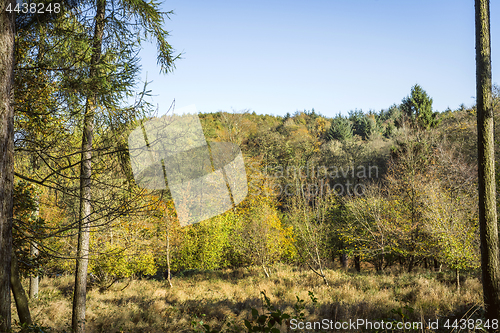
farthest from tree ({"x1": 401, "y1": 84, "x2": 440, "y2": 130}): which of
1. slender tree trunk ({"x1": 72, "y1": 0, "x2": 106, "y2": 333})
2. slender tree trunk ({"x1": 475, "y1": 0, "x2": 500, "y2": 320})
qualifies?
slender tree trunk ({"x1": 72, "y1": 0, "x2": 106, "y2": 333})

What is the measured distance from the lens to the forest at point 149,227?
179 inches

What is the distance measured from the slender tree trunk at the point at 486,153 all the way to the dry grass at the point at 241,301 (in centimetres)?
186

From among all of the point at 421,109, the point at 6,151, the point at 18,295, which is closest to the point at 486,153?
the point at 6,151

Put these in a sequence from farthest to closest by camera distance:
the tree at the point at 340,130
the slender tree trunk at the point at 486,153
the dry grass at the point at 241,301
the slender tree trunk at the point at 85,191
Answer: the tree at the point at 340,130
the dry grass at the point at 241,301
the slender tree trunk at the point at 85,191
the slender tree trunk at the point at 486,153

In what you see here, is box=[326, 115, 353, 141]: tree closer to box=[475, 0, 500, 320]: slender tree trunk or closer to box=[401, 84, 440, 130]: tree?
box=[401, 84, 440, 130]: tree

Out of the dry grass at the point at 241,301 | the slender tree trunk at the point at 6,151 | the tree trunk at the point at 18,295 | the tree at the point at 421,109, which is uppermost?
the tree at the point at 421,109

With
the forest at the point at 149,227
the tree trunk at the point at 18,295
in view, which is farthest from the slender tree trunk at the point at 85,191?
the tree trunk at the point at 18,295

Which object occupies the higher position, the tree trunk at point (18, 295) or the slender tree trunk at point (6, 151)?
the slender tree trunk at point (6, 151)

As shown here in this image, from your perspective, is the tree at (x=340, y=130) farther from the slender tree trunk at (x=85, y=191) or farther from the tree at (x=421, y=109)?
the slender tree trunk at (x=85, y=191)

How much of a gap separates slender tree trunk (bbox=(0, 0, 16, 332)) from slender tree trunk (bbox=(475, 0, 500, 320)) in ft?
26.5

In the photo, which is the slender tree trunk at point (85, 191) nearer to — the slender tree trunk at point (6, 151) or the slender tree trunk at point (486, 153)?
the slender tree trunk at point (6, 151)

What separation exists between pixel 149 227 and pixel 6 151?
462 inches

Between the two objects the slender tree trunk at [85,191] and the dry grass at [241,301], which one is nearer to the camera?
the slender tree trunk at [85,191]

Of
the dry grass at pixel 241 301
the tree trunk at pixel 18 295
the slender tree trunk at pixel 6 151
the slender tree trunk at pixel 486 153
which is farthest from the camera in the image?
the dry grass at pixel 241 301
